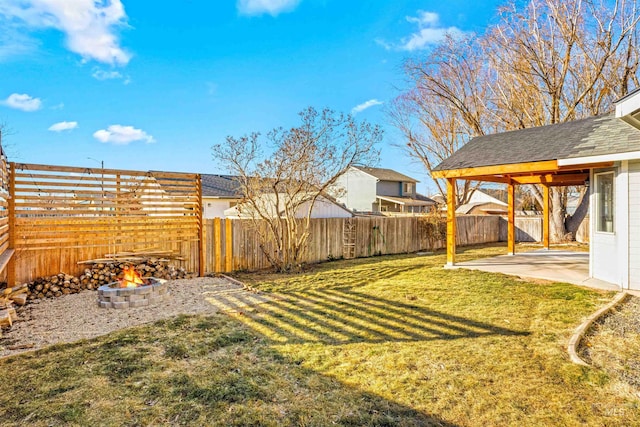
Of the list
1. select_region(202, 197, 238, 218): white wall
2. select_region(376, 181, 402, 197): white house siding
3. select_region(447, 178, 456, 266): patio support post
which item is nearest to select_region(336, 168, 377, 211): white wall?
select_region(376, 181, 402, 197): white house siding

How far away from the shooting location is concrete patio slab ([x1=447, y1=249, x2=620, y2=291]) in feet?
22.0

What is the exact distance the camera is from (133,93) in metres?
13.0

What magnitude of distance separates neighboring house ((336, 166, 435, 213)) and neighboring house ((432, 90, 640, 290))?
19.9m

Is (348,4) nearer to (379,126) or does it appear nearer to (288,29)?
(288,29)

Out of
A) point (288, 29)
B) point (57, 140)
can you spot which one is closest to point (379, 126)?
point (288, 29)

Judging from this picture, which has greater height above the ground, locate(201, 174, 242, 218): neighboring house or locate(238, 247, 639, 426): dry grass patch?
locate(201, 174, 242, 218): neighboring house

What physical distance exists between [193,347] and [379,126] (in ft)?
22.5

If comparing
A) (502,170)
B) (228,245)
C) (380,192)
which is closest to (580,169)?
(502,170)

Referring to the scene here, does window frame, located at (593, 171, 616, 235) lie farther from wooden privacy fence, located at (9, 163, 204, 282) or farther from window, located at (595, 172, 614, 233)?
wooden privacy fence, located at (9, 163, 204, 282)

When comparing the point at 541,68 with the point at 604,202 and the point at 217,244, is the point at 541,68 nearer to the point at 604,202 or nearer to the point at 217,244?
the point at 604,202

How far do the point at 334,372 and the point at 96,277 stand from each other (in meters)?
5.98

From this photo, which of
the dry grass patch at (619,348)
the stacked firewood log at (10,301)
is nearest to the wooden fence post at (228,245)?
the stacked firewood log at (10,301)

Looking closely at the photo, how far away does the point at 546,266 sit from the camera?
8.32m

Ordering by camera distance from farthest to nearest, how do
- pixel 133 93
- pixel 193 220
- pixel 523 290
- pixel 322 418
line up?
pixel 133 93 → pixel 193 220 → pixel 523 290 → pixel 322 418
